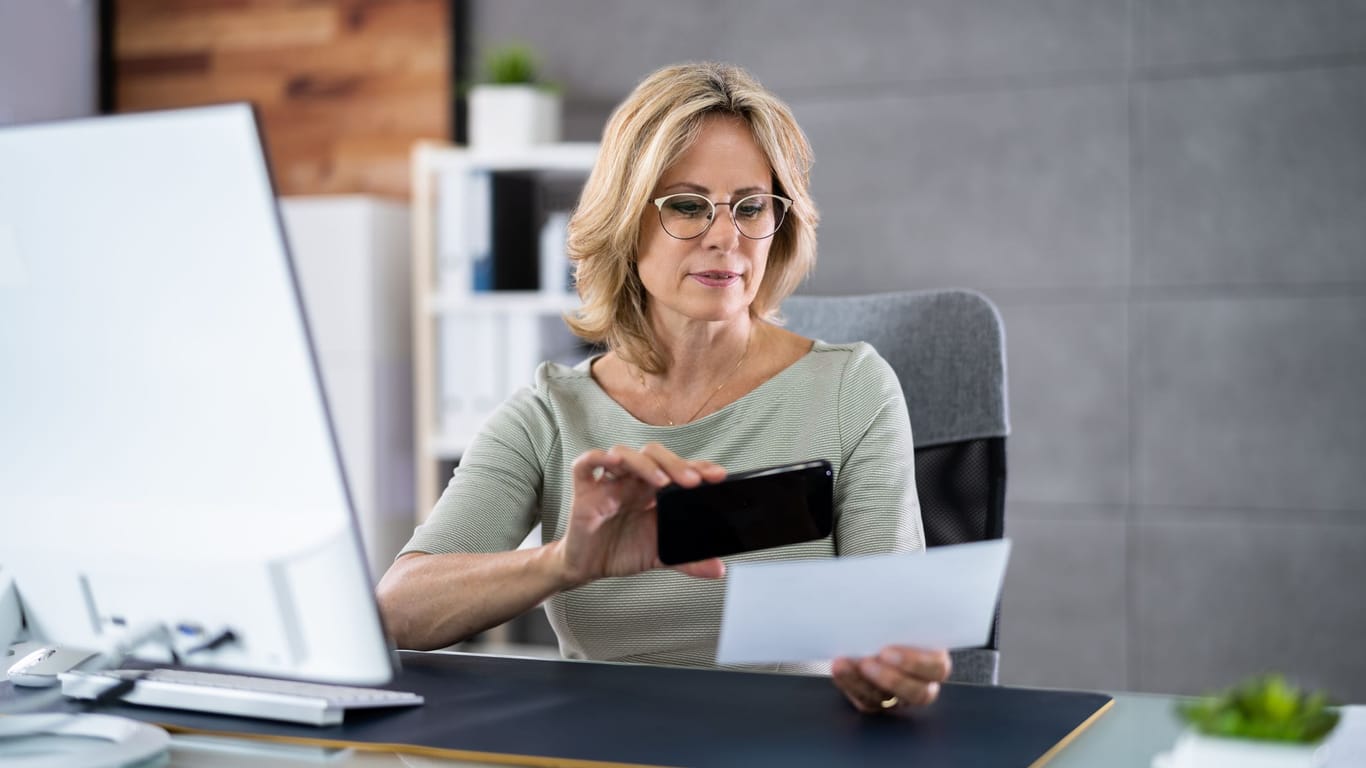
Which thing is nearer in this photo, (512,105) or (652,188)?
(652,188)

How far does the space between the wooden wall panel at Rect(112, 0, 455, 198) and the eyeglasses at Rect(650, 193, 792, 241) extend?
2325 millimetres

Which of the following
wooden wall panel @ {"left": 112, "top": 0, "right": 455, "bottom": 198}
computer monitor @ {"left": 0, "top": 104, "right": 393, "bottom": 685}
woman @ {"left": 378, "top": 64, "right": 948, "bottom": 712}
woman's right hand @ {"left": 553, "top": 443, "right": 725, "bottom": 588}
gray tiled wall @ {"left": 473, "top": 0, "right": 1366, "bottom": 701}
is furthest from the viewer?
wooden wall panel @ {"left": 112, "top": 0, "right": 455, "bottom": 198}

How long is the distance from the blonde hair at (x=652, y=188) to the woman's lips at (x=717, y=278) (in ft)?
0.37

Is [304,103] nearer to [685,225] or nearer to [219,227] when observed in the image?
[685,225]

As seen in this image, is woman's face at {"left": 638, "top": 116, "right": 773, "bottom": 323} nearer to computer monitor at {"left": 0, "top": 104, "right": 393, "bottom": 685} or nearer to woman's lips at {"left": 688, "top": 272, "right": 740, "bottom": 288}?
woman's lips at {"left": 688, "top": 272, "right": 740, "bottom": 288}

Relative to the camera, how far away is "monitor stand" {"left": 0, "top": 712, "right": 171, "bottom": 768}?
893mm

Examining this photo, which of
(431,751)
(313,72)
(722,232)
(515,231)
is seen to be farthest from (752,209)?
(313,72)

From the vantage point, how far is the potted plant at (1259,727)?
26.3 inches

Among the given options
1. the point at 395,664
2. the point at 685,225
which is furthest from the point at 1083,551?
the point at 395,664

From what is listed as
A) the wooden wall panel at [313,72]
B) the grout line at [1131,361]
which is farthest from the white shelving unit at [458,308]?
the grout line at [1131,361]

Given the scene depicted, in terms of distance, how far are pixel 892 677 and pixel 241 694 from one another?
504mm

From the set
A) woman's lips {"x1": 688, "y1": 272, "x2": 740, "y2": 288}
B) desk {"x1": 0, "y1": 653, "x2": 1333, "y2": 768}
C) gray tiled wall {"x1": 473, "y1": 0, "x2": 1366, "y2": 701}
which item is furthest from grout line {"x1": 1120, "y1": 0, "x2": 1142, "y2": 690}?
desk {"x1": 0, "y1": 653, "x2": 1333, "y2": 768}

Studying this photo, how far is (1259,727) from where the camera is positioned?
68 cm

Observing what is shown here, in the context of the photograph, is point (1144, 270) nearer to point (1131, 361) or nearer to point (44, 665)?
point (1131, 361)
